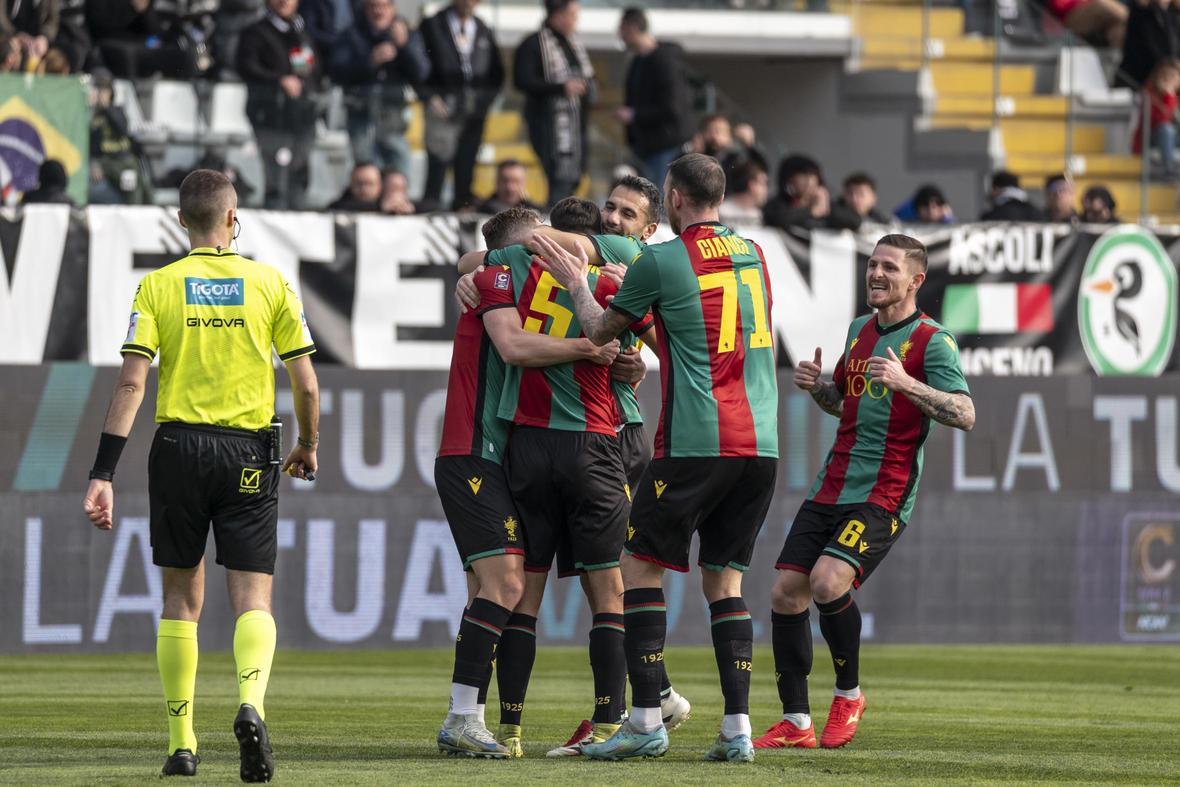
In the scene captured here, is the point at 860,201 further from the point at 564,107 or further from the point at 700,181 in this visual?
the point at 700,181

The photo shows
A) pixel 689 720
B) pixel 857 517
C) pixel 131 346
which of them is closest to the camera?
pixel 131 346

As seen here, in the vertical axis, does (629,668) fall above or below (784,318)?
below

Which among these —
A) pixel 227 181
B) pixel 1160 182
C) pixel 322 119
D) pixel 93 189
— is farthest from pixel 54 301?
pixel 1160 182

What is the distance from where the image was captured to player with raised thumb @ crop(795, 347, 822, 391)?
27.4 feet

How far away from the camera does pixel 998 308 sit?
49.1 ft

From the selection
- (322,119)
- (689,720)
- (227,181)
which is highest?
(322,119)

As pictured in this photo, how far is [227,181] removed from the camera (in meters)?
7.07

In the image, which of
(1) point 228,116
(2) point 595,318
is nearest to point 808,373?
(2) point 595,318

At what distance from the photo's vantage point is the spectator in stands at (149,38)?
Result: 15.9m

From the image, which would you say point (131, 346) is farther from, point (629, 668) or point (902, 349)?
point (902, 349)

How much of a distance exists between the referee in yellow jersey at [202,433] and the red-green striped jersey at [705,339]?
4.36ft

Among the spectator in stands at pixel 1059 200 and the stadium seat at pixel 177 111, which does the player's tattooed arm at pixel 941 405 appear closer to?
the stadium seat at pixel 177 111

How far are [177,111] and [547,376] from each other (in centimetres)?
748

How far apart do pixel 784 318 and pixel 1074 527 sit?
2.68 meters
